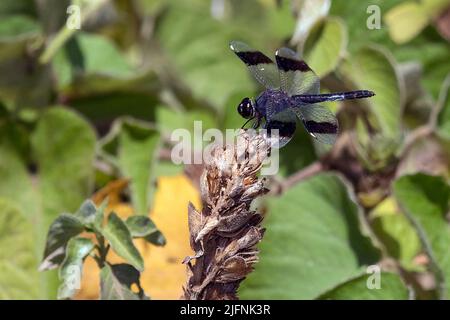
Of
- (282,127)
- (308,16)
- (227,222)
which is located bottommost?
(227,222)

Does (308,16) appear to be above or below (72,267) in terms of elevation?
above

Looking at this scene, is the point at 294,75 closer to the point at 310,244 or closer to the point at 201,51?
the point at 310,244

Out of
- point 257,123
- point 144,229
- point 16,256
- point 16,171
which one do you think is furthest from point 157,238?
point 16,171

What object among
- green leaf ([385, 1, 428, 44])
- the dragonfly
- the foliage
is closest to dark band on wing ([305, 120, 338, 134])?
the dragonfly

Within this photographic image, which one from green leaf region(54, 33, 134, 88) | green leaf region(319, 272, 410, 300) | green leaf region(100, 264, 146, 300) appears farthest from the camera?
green leaf region(54, 33, 134, 88)

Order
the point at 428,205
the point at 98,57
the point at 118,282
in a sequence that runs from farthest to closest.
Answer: the point at 98,57 → the point at 428,205 → the point at 118,282

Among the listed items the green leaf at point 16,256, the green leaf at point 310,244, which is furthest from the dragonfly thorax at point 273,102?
the green leaf at point 16,256

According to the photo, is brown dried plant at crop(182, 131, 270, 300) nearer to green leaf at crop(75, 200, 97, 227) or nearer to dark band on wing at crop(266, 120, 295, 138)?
dark band on wing at crop(266, 120, 295, 138)
